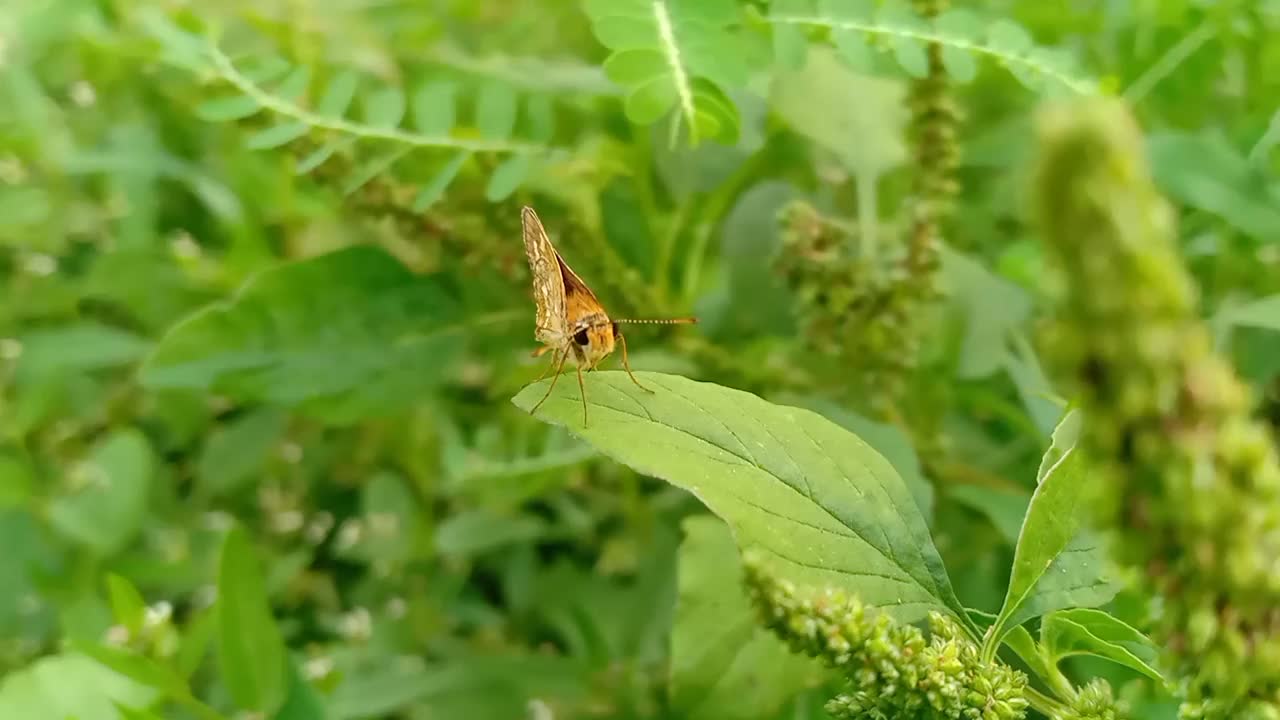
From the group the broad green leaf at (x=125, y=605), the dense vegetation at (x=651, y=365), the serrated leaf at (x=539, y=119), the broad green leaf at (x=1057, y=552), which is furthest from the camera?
the serrated leaf at (x=539, y=119)

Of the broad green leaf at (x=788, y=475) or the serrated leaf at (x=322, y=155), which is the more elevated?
the serrated leaf at (x=322, y=155)

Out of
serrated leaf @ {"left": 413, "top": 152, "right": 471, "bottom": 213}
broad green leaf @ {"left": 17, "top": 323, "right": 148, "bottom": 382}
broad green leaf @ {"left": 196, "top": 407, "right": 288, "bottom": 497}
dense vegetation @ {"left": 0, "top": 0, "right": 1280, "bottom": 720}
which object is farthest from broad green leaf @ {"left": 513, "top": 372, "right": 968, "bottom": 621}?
broad green leaf @ {"left": 17, "top": 323, "right": 148, "bottom": 382}

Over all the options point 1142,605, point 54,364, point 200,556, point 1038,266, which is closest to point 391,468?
point 200,556

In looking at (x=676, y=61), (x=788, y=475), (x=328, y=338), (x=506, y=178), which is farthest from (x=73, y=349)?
(x=788, y=475)

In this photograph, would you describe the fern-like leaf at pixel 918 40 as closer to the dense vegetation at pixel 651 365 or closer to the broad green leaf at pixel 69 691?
the dense vegetation at pixel 651 365

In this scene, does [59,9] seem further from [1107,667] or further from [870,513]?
[1107,667]

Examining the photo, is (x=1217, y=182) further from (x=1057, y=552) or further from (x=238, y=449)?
(x=238, y=449)

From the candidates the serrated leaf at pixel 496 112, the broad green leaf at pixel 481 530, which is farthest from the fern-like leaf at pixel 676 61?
the broad green leaf at pixel 481 530
